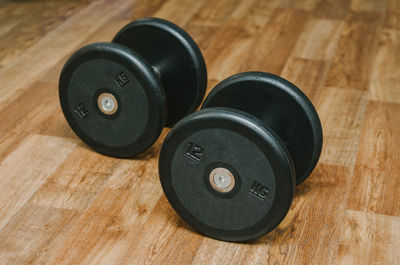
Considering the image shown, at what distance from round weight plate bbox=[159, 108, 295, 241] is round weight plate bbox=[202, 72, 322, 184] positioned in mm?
163

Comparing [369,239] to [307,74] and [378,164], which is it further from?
[307,74]

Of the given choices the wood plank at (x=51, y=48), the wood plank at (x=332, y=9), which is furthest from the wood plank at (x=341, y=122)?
the wood plank at (x=51, y=48)

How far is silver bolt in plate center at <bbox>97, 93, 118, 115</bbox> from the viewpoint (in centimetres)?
138

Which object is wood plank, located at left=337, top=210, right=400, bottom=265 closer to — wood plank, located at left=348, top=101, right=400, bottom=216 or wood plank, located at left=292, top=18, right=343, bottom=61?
wood plank, located at left=348, top=101, right=400, bottom=216

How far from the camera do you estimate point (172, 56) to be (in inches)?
57.1

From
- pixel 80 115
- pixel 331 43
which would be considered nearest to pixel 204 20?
pixel 331 43

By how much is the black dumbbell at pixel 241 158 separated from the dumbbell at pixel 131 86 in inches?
8.1

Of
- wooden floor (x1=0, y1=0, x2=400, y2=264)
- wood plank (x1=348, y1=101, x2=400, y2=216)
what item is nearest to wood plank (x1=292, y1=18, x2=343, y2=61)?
wooden floor (x1=0, y1=0, x2=400, y2=264)

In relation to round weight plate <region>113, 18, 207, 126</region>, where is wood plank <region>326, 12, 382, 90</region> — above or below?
below

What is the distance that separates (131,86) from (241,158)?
15.0 inches

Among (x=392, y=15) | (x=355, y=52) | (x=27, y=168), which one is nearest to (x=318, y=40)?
(x=355, y=52)

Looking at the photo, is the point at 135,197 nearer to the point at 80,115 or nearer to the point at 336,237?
the point at 80,115

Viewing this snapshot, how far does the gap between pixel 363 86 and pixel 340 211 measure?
69cm

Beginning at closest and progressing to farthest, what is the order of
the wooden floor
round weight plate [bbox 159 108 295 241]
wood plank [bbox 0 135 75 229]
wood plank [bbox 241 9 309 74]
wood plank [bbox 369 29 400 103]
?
round weight plate [bbox 159 108 295 241] < the wooden floor < wood plank [bbox 0 135 75 229] < wood plank [bbox 369 29 400 103] < wood plank [bbox 241 9 309 74]
